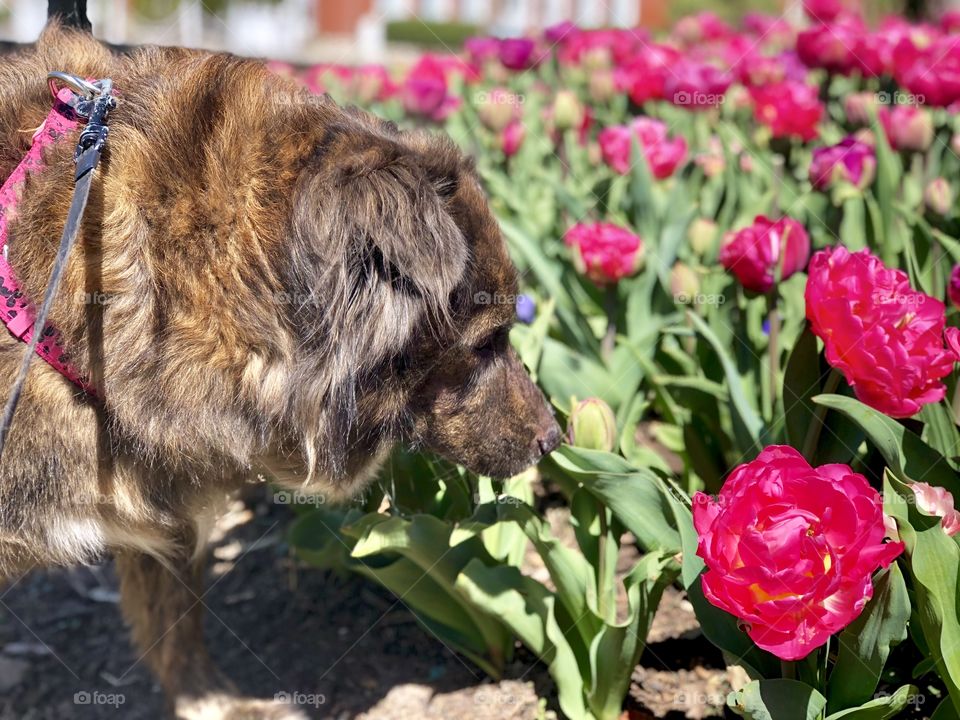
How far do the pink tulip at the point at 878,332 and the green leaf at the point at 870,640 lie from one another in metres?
0.40

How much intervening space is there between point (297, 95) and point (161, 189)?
39 centimetres

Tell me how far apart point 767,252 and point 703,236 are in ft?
3.02

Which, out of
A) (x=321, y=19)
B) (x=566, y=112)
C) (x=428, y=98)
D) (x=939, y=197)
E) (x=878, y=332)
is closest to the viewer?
(x=878, y=332)

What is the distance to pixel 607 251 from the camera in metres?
2.93

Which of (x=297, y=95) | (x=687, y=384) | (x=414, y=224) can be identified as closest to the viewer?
(x=414, y=224)

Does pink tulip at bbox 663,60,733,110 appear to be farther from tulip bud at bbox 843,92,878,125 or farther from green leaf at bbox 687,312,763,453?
green leaf at bbox 687,312,763,453

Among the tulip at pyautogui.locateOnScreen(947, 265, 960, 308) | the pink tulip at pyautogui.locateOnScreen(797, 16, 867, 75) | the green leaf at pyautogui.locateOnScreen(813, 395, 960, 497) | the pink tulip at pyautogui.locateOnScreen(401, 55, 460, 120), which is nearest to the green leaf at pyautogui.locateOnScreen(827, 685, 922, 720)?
the green leaf at pyautogui.locateOnScreen(813, 395, 960, 497)

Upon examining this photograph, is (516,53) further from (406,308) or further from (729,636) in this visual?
(729,636)

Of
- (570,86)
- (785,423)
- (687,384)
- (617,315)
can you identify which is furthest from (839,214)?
(570,86)

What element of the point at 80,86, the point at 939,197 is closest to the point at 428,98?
the point at 939,197

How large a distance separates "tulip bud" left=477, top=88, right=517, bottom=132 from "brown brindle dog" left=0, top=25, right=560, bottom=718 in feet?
8.77

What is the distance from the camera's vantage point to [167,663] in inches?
109

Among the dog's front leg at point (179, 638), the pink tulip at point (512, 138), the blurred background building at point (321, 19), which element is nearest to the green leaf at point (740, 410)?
the dog's front leg at point (179, 638)

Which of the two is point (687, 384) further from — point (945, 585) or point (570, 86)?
point (570, 86)
